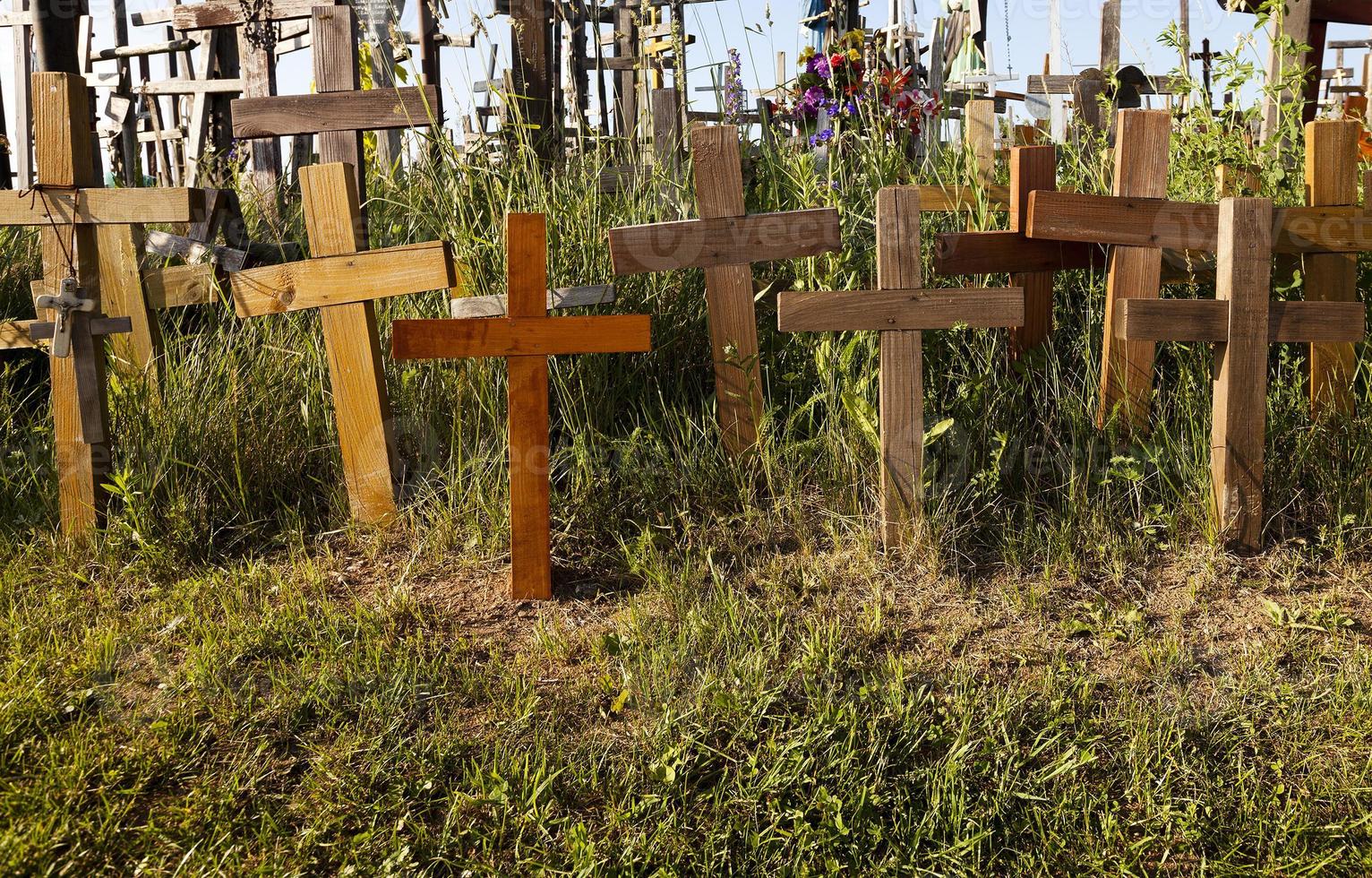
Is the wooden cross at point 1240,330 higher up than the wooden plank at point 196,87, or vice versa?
the wooden plank at point 196,87

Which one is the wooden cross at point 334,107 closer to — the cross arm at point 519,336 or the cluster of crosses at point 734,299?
the cluster of crosses at point 734,299

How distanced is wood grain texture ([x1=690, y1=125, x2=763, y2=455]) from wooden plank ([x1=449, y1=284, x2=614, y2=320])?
0.36 meters

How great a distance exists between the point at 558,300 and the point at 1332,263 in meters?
2.67

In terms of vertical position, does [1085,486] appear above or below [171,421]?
below

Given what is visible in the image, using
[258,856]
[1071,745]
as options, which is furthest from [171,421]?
[1071,745]

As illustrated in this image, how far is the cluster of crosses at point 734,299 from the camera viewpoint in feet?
9.90

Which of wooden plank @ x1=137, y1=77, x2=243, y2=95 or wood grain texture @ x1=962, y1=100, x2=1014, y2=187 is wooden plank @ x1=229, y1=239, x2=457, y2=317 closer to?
wood grain texture @ x1=962, y1=100, x2=1014, y2=187

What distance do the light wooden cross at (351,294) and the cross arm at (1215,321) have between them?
1.99 meters

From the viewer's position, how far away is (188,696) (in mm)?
2611

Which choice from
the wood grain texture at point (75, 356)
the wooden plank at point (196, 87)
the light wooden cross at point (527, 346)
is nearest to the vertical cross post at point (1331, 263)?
the light wooden cross at point (527, 346)

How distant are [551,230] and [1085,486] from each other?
1996mm

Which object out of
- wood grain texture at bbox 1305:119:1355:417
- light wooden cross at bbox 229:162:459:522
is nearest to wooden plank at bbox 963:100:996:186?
wood grain texture at bbox 1305:119:1355:417

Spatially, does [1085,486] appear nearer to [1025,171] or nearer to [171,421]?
[1025,171]

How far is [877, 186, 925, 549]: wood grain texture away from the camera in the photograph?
10.4 feet
